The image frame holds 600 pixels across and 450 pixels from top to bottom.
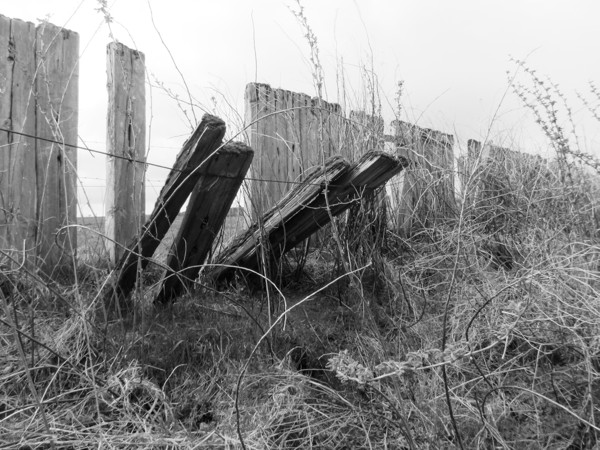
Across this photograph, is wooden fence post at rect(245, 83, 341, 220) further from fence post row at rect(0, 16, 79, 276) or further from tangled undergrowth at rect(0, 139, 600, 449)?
fence post row at rect(0, 16, 79, 276)

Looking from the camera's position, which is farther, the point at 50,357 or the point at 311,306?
the point at 311,306

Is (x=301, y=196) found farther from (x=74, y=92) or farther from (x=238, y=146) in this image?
(x=74, y=92)

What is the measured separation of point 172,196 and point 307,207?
716mm

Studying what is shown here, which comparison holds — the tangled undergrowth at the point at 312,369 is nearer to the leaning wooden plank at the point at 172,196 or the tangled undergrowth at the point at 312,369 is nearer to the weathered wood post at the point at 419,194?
the leaning wooden plank at the point at 172,196

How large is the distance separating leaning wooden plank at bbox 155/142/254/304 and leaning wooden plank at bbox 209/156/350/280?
0.19 metres

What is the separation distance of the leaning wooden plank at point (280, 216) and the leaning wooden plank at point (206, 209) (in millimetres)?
187

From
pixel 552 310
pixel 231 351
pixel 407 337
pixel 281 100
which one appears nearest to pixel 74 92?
pixel 281 100

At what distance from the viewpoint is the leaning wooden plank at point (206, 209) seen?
260 centimetres

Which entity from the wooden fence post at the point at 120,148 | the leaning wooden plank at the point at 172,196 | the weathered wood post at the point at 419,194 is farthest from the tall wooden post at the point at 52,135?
the weathered wood post at the point at 419,194

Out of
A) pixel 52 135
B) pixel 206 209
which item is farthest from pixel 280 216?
pixel 52 135

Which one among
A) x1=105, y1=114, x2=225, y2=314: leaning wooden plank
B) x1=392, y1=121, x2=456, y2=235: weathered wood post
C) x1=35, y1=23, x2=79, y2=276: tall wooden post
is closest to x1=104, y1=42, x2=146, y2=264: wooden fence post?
x1=35, y1=23, x2=79, y2=276: tall wooden post

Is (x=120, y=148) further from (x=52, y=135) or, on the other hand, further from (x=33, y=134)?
(x=33, y=134)

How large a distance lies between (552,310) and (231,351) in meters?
1.62

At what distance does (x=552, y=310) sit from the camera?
288 centimetres
